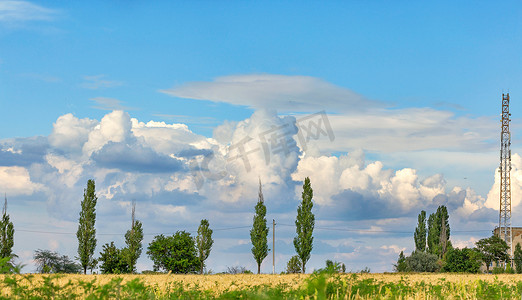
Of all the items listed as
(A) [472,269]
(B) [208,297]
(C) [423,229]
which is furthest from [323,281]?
(C) [423,229]

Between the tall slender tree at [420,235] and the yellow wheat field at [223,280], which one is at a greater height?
the tall slender tree at [420,235]

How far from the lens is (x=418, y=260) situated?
269 feet

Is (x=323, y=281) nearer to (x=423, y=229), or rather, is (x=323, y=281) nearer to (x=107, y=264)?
(x=107, y=264)

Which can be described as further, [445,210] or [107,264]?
[445,210]

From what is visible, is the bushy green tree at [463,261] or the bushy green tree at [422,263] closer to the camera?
the bushy green tree at [463,261]

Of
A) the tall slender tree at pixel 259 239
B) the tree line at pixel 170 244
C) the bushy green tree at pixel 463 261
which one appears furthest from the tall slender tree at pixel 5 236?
the bushy green tree at pixel 463 261

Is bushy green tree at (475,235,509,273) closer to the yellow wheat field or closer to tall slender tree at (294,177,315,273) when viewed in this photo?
tall slender tree at (294,177,315,273)

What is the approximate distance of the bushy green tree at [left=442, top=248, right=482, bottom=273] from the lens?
7725 cm

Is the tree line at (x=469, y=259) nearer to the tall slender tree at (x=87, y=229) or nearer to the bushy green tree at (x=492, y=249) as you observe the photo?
the bushy green tree at (x=492, y=249)

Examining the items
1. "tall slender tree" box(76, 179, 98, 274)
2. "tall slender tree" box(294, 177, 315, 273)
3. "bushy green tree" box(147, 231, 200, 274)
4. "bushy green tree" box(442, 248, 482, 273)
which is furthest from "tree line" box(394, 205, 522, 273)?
"tall slender tree" box(76, 179, 98, 274)

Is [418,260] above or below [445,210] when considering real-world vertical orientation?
below

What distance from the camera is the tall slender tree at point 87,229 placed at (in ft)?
236

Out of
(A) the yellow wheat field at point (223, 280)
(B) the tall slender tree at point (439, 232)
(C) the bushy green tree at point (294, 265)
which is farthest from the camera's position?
(B) the tall slender tree at point (439, 232)

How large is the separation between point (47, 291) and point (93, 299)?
7.46 feet
